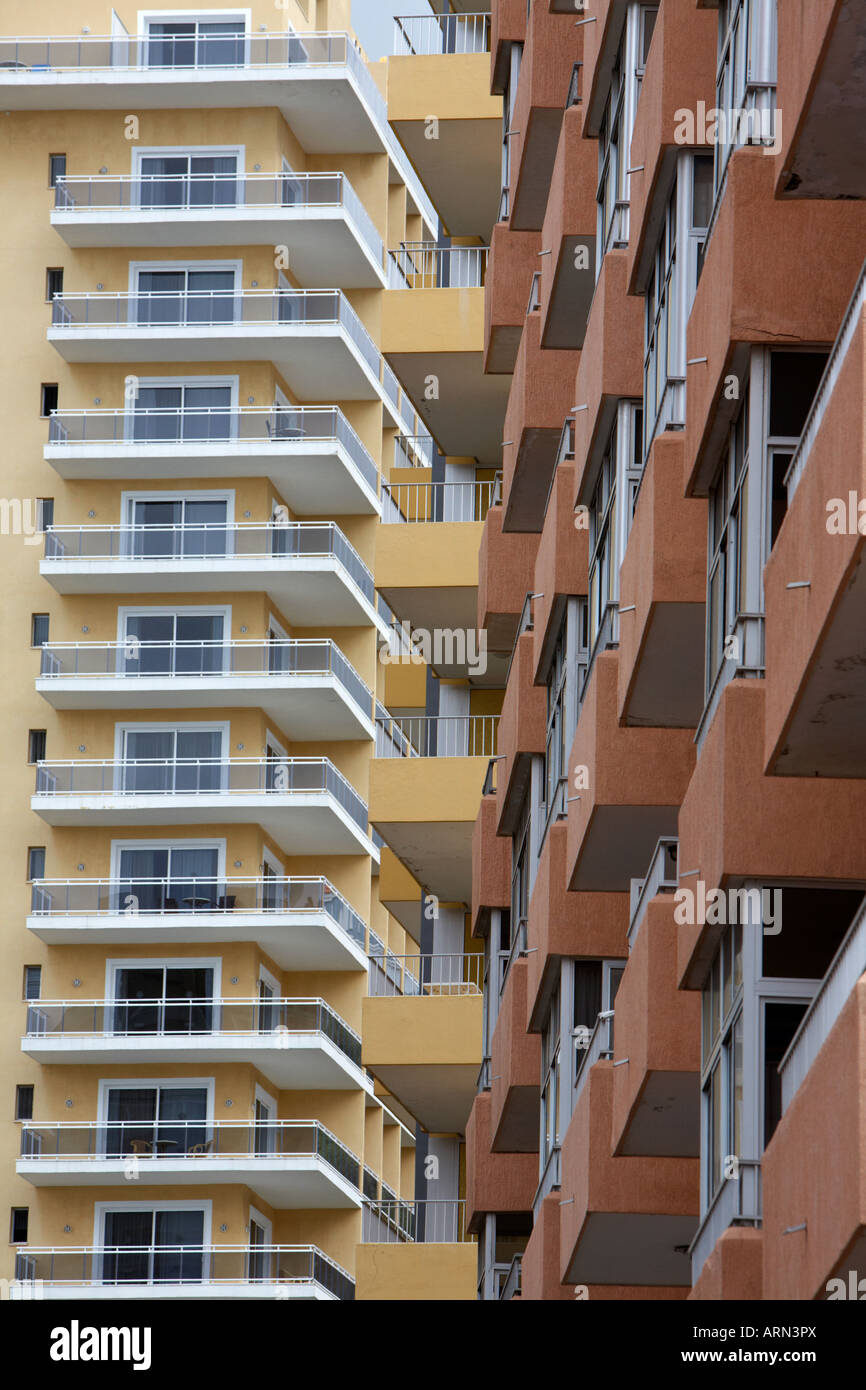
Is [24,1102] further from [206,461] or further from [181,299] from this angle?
[181,299]

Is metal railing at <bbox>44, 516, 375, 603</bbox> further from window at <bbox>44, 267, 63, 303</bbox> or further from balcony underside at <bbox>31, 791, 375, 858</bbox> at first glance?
window at <bbox>44, 267, 63, 303</bbox>

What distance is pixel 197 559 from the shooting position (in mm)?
63719

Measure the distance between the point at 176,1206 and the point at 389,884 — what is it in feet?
53.7

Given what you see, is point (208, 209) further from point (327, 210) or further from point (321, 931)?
point (321, 931)

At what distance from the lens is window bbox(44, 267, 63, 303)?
6744cm

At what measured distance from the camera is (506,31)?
35.2 metres

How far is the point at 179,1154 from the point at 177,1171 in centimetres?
55

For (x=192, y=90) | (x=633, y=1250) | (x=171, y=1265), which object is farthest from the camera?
(x=192, y=90)

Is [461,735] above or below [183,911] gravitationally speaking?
below

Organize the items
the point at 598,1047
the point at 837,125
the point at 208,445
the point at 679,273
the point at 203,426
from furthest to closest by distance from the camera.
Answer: the point at 203,426 → the point at 208,445 → the point at 598,1047 → the point at 679,273 → the point at 837,125

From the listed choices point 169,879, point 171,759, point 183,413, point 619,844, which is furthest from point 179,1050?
point 619,844

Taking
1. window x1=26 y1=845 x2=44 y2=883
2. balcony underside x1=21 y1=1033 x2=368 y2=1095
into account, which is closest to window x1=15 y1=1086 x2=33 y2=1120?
balcony underside x1=21 y1=1033 x2=368 y2=1095

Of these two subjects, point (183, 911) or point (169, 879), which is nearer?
point (183, 911)

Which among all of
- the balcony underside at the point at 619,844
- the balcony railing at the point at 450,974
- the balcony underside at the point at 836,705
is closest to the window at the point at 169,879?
the balcony railing at the point at 450,974
